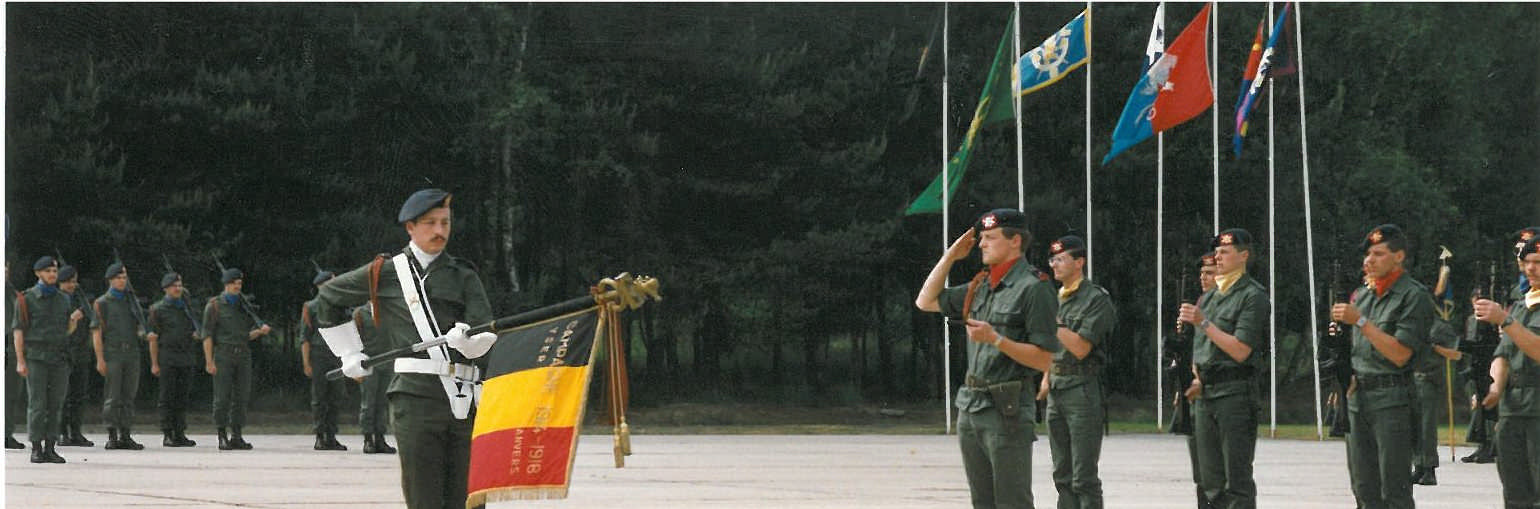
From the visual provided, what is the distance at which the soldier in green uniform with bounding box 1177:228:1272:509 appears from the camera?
11.7 meters

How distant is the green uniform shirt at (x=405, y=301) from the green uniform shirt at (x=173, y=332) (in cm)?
1398

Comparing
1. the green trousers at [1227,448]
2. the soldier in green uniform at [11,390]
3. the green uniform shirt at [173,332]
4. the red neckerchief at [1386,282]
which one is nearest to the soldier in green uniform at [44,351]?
the soldier in green uniform at [11,390]

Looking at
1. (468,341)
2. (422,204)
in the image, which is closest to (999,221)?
(468,341)

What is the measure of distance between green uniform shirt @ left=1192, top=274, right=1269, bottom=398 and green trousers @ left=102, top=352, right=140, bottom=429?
42.5 feet

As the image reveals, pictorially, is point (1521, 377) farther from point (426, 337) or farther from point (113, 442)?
point (113, 442)

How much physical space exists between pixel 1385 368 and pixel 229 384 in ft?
47.2

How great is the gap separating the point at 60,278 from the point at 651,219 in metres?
20.8

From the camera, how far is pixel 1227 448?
1178 centimetres

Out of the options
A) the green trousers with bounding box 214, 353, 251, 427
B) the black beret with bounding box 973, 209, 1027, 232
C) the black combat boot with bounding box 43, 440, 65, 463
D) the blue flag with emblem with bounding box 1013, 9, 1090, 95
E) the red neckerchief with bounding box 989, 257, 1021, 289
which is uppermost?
the blue flag with emblem with bounding box 1013, 9, 1090, 95

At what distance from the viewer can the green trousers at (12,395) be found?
88.7 feet

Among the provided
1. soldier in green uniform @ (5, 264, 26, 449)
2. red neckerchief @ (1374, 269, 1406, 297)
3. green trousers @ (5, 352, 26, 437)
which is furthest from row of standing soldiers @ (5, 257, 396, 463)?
red neckerchief @ (1374, 269, 1406, 297)

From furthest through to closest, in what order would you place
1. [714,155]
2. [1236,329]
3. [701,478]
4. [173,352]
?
[714,155], [173,352], [701,478], [1236,329]

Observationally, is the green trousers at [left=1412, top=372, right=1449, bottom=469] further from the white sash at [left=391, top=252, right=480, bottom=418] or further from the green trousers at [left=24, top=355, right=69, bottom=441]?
the green trousers at [left=24, top=355, right=69, bottom=441]

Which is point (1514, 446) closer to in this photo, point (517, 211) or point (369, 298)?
point (369, 298)
